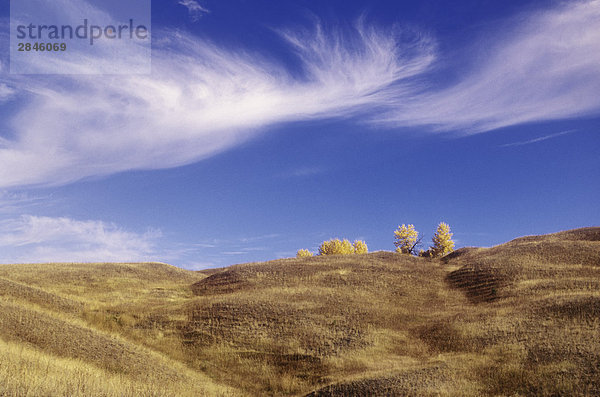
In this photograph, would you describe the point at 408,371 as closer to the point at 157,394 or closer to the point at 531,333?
→ the point at 531,333

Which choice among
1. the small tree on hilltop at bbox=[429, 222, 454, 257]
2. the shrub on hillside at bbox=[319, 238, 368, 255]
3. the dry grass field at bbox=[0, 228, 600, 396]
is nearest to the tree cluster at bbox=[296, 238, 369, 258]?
the shrub on hillside at bbox=[319, 238, 368, 255]

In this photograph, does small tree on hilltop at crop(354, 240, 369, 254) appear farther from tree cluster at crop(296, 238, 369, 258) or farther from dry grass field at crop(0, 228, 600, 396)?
dry grass field at crop(0, 228, 600, 396)

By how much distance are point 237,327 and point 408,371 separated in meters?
14.6

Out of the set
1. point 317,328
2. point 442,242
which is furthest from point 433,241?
point 317,328

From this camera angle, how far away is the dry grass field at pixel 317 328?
21.6m

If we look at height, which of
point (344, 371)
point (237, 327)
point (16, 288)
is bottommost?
point (344, 371)

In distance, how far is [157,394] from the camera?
18750 millimetres

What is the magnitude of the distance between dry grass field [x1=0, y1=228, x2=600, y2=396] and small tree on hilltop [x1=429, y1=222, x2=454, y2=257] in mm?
43528

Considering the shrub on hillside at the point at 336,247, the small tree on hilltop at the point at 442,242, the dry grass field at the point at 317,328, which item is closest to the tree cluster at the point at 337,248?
the shrub on hillside at the point at 336,247

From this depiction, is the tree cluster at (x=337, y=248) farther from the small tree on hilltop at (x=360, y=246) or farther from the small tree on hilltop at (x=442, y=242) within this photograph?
the small tree on hilltop at (x=442, y=242)

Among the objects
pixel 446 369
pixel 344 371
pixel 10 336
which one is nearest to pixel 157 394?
pixel 10 336

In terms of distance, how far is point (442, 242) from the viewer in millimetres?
100375

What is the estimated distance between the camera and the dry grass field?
21.6 meters

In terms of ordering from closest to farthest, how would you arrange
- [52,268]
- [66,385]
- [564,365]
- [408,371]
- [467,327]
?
[66,385], [564,365], [408,371], [467,327], [52,268]
